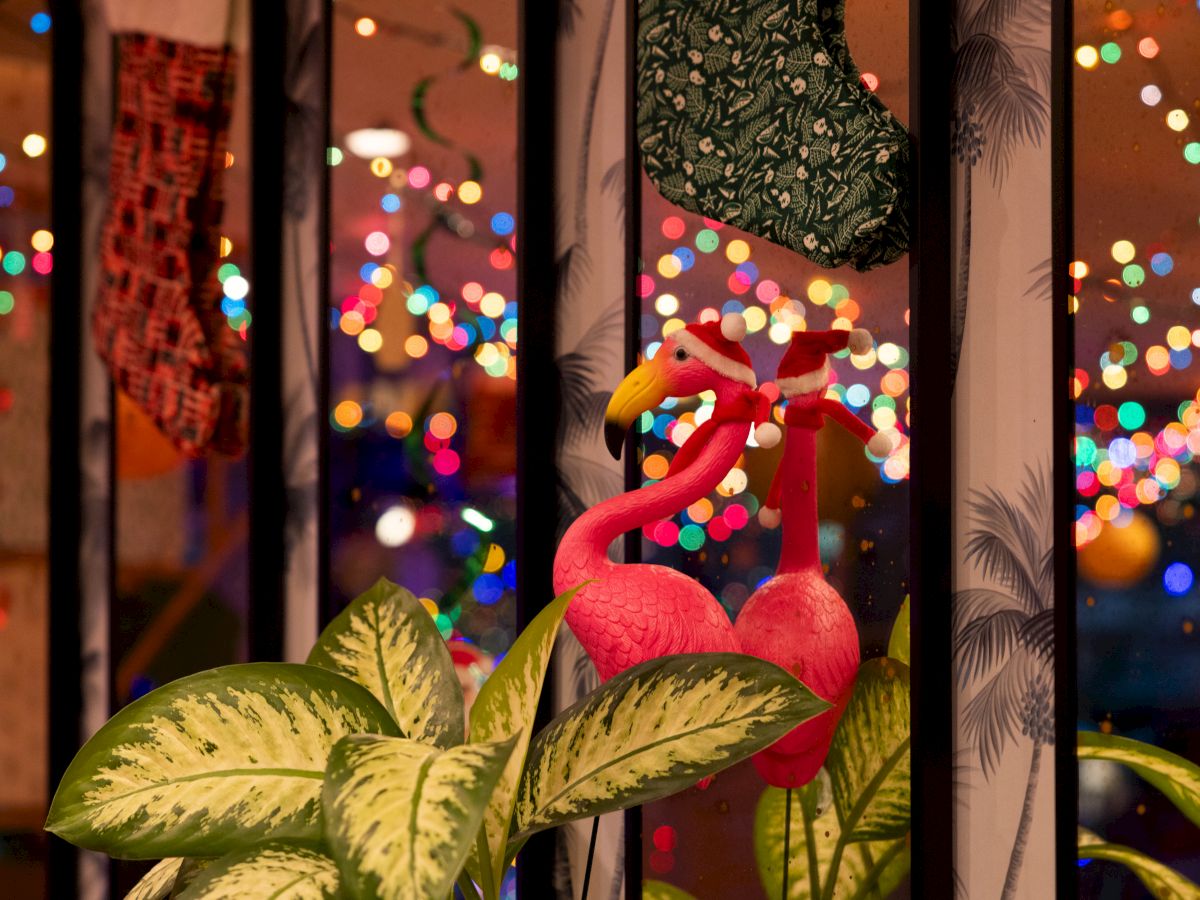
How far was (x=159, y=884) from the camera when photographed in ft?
3.31

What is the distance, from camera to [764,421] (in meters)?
1.18

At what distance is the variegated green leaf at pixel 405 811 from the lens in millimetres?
675

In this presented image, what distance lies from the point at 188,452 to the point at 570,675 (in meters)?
Result: 0.89

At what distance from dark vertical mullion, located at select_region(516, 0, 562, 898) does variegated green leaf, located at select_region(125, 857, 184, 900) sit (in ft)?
1.84

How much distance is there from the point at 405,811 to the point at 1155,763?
2.30 ft

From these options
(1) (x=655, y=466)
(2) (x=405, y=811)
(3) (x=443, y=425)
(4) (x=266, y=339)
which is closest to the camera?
(2) (x=405, y=811)

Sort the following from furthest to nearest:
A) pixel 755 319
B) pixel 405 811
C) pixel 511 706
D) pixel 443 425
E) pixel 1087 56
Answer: pixel 443 425, pixel 755 319, pixel 1087 56, pixel 511 706, pixel 405 811

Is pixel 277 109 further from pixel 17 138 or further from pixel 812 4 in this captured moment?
pixel 812 4

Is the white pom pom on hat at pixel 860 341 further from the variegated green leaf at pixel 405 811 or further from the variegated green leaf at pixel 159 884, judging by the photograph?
the variegated green leaf at pixel 159 884

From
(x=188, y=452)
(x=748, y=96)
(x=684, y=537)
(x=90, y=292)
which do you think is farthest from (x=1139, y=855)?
(x=90, y=292)

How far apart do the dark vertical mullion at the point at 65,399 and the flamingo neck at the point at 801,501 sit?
146 cm

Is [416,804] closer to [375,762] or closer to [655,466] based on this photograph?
[375,762]

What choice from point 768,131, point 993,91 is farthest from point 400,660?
point 993,91

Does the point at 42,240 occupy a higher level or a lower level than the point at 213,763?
higher
